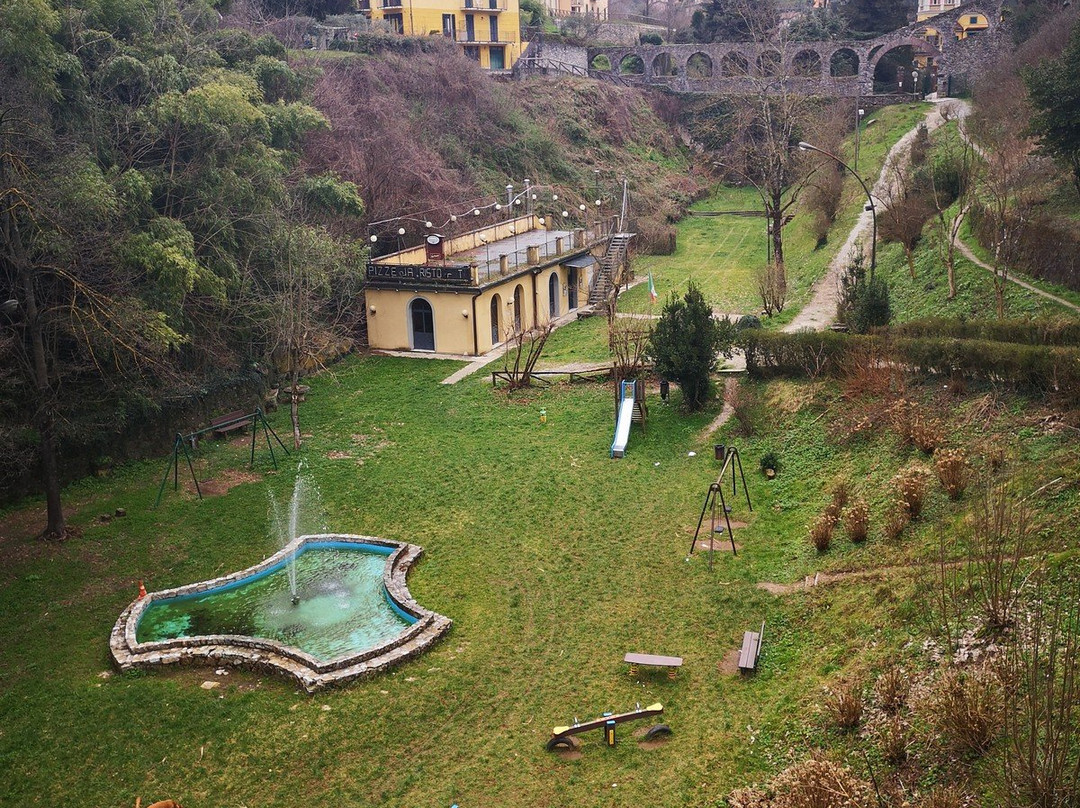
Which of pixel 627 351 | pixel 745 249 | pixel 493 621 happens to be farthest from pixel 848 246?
pixel 493 621

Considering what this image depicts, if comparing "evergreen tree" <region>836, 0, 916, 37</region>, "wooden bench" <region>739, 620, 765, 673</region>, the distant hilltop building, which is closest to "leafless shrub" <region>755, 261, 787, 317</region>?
"wooden bench" <region>739, 620, 765, 673</region>

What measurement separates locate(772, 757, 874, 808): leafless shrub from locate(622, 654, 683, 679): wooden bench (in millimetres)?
3574

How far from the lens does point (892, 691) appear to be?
12039 mm

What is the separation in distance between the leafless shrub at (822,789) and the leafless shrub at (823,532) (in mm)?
6796

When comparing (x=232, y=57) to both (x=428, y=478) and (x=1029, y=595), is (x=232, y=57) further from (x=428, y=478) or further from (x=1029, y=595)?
(x=1029, y=595)

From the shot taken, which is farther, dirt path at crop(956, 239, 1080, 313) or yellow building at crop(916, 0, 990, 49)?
yellow building at crop(916, 0, 990, 49)

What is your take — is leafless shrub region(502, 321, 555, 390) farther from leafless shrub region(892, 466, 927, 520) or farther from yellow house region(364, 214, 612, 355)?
leafless shrub region(892, 466, 927, 520)

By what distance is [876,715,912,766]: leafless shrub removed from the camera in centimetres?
1109

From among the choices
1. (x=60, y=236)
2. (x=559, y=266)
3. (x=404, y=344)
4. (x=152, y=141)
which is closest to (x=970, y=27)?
(x=559, y=266)

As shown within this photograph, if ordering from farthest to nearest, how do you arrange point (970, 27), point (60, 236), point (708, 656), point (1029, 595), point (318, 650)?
point (970, 27)
point (60, 236)
point (318, 650)
point (708, 656)
point (1029, 595)

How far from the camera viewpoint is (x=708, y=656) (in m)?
15.1

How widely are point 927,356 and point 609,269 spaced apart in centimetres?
2117

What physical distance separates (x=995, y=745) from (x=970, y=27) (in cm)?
8331

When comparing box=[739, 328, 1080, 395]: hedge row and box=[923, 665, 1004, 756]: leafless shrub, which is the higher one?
box=[739, 328, 1080, 395]: hedge row
